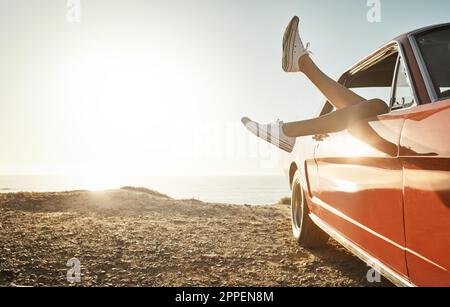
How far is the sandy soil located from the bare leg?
3.95 feet

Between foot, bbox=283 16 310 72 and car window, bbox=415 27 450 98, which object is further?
foot, bbox=283 16 310 72

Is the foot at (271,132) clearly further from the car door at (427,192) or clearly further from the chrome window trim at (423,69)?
the car door at (427,192)

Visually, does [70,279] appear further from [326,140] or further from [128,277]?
[326,140]

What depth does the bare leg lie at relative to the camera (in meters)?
2.32

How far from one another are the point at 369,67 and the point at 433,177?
192 cm

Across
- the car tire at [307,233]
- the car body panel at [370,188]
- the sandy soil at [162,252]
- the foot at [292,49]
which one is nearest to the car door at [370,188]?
the car body panel at [370,188]

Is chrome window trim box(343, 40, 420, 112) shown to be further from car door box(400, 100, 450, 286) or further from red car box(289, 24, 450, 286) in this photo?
car door box(400, 100, 450, 286)

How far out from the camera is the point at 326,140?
3.12 meters

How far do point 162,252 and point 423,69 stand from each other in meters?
2.79

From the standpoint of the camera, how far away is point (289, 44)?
164 inches

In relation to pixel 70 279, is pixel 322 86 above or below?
above

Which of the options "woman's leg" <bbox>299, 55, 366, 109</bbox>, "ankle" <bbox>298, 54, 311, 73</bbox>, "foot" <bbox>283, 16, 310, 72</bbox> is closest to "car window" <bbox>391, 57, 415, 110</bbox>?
"woman's leg" <bbox>299, 55, 366, 109</bbox>

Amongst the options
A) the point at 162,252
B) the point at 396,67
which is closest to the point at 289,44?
the point at 396,67
